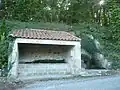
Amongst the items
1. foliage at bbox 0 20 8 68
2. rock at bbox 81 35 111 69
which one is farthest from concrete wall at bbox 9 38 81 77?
rock at bbox 81 35 111 69

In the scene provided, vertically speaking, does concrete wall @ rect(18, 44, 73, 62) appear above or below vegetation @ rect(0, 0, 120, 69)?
below

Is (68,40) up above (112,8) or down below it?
below

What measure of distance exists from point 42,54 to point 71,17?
360 inches

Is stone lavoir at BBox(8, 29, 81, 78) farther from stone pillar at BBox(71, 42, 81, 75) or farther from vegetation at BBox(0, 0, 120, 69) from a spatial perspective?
vegetation at BBox(0, 0, 120, 69)

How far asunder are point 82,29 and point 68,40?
5.19 m

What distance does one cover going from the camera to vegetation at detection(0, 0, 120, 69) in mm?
19312

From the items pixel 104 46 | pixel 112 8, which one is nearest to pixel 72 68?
pixel 104 46

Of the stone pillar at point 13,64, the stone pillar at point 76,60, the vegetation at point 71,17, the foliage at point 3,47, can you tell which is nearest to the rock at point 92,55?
the vegetation at point 71,17

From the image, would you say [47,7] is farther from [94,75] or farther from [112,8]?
[94,75]

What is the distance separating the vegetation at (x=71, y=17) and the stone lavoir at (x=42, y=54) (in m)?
1.22

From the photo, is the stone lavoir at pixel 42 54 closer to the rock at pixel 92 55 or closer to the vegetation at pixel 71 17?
the vegetation at pixel 71 17

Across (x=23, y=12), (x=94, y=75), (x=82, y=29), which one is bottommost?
(x=94, y=75)

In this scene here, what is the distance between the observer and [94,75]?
51.2 feet

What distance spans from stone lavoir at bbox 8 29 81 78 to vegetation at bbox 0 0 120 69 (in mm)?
1222
